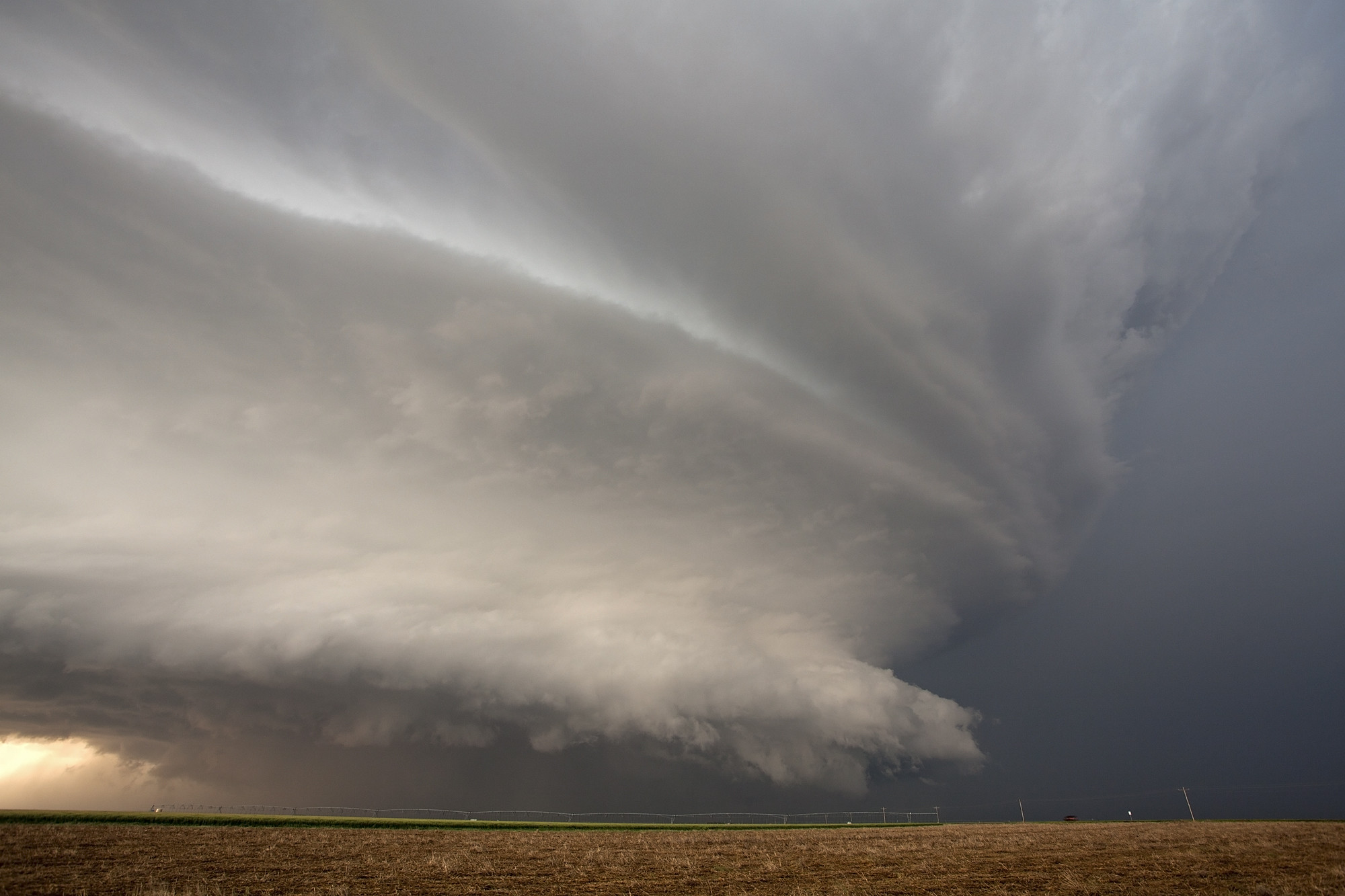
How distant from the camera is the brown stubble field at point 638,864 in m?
36.3

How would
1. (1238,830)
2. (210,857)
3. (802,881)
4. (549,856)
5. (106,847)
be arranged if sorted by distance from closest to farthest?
(802,881) < (210,857) < (106,847) < (549,856) < (1238,830)

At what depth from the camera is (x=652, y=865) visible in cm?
4791

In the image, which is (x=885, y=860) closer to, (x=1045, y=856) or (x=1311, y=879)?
(x=1045, y=856)

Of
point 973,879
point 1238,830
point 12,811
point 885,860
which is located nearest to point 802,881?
point 973,879

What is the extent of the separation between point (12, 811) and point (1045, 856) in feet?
420

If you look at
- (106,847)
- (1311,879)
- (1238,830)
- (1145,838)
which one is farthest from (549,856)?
(1238,830)

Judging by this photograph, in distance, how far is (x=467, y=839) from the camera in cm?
7169

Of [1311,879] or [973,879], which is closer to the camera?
[1311,879]

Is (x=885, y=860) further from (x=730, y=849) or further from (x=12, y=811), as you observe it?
(x=12, y=811)

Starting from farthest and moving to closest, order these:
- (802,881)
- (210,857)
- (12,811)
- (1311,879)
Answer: (12,811) < (210,857) < (802,881) < (1311,879)

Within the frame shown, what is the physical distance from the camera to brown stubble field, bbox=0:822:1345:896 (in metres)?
36.3

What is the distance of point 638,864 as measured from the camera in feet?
160

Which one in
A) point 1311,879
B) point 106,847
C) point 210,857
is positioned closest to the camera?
point 1311,879

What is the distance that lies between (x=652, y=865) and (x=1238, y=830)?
84.8 metres
